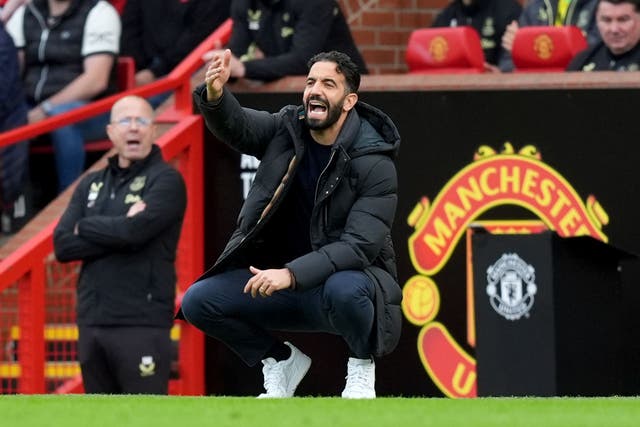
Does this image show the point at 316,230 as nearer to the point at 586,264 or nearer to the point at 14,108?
the point at 586,264

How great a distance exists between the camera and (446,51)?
12227 mm

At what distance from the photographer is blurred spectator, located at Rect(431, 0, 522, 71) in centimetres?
1280

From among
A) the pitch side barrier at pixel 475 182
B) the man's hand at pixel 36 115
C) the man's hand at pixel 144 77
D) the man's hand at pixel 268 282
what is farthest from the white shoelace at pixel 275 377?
the man's hand at pixel 144 77

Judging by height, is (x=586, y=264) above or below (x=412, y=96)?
below

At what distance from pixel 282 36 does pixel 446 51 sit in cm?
105

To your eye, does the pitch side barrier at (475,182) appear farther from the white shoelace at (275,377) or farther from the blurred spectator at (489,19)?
the white shoelace at (275,377)

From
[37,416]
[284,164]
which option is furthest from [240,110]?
[37,416]

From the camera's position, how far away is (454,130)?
11.9 m

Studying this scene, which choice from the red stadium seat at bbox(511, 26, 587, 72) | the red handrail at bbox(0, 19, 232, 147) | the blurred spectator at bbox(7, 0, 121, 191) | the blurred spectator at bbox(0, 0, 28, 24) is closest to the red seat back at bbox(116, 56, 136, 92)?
the blurred spectator at bbox(7, 0, 121, 191)

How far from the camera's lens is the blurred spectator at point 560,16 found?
41.2 feet

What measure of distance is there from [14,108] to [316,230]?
4369 millimetres

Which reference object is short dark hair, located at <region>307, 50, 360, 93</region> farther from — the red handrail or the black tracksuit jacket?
the red handrail

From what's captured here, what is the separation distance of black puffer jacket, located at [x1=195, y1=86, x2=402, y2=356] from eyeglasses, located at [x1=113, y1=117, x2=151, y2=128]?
221cm

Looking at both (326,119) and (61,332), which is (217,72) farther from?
(61,332)
